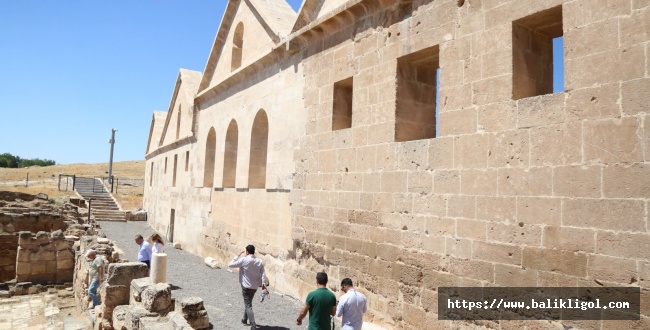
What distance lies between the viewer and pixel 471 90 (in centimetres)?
542

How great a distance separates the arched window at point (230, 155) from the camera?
13.5 m

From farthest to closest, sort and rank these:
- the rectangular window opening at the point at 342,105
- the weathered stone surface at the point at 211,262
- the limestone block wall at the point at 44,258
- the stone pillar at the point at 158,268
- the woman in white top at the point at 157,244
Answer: the weathered stone surface at the point at 211,262 → the limestone block wall at the point at 44,258 → the woman in white top at the point at 157,244 → the rectangular window opening at the point at 342,105 → the stone pillar at the point at 158,268

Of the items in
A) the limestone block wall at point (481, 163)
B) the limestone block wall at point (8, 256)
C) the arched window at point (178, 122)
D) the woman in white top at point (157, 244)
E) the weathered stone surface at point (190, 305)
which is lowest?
the limestone block wall at point (8, 256)

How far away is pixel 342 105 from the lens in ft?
26.9

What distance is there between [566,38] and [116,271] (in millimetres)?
7508

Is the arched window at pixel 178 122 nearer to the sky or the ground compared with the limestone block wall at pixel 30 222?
nearer to the sky

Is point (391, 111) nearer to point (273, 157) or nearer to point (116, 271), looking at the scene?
point (273, 157)

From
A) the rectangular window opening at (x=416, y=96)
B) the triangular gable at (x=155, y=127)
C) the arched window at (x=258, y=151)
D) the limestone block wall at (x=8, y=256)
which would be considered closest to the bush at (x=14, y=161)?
the triangular gable at (x=155, y=127)

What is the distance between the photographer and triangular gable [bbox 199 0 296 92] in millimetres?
10711

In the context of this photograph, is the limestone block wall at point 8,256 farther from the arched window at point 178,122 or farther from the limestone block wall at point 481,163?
the limestone block wall at point 481,163

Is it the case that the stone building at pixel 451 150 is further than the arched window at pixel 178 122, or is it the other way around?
the arched window at pixel 178 122

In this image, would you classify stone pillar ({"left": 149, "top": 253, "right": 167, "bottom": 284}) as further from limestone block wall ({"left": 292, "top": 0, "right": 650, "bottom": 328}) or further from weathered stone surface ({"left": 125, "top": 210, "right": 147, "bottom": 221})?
weathered stone surface ({"left": 125, "top": 210, "right": 147, "bottom": 221})

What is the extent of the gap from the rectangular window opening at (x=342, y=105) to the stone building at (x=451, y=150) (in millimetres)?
29

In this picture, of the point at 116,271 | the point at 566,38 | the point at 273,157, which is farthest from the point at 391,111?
the point at 116,271
